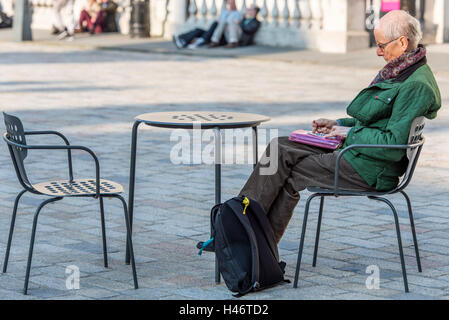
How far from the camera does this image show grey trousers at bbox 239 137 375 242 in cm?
510

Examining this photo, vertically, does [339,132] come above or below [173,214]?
above

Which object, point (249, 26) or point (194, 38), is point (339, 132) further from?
point (194, 38)

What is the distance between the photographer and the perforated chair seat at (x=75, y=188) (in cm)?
502

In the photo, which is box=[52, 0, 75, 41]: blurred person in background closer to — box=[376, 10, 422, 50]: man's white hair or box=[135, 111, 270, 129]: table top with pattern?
box=[135, 111, 270, 129]: table top with pattern

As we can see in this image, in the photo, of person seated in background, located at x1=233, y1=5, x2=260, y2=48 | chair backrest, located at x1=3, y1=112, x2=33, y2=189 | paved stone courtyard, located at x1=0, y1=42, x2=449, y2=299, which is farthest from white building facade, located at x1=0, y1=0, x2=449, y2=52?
chair backrest, located at x1=3, y1=112, x2=33, y2=189

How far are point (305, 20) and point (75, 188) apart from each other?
18099mm

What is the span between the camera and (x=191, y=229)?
248 inches

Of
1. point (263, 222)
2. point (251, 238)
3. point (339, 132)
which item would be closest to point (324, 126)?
point (339, 132)

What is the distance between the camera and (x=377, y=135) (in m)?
4.99

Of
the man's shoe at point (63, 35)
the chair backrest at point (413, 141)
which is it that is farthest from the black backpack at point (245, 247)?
the man's shoe at point (63, 35)

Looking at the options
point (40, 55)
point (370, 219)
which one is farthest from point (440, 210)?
point (40, 55)

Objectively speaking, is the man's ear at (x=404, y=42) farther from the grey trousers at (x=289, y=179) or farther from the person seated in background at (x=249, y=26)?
the person seated in background at (x=249, y=26)

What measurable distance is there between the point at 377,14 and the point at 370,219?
1671 centimetres
